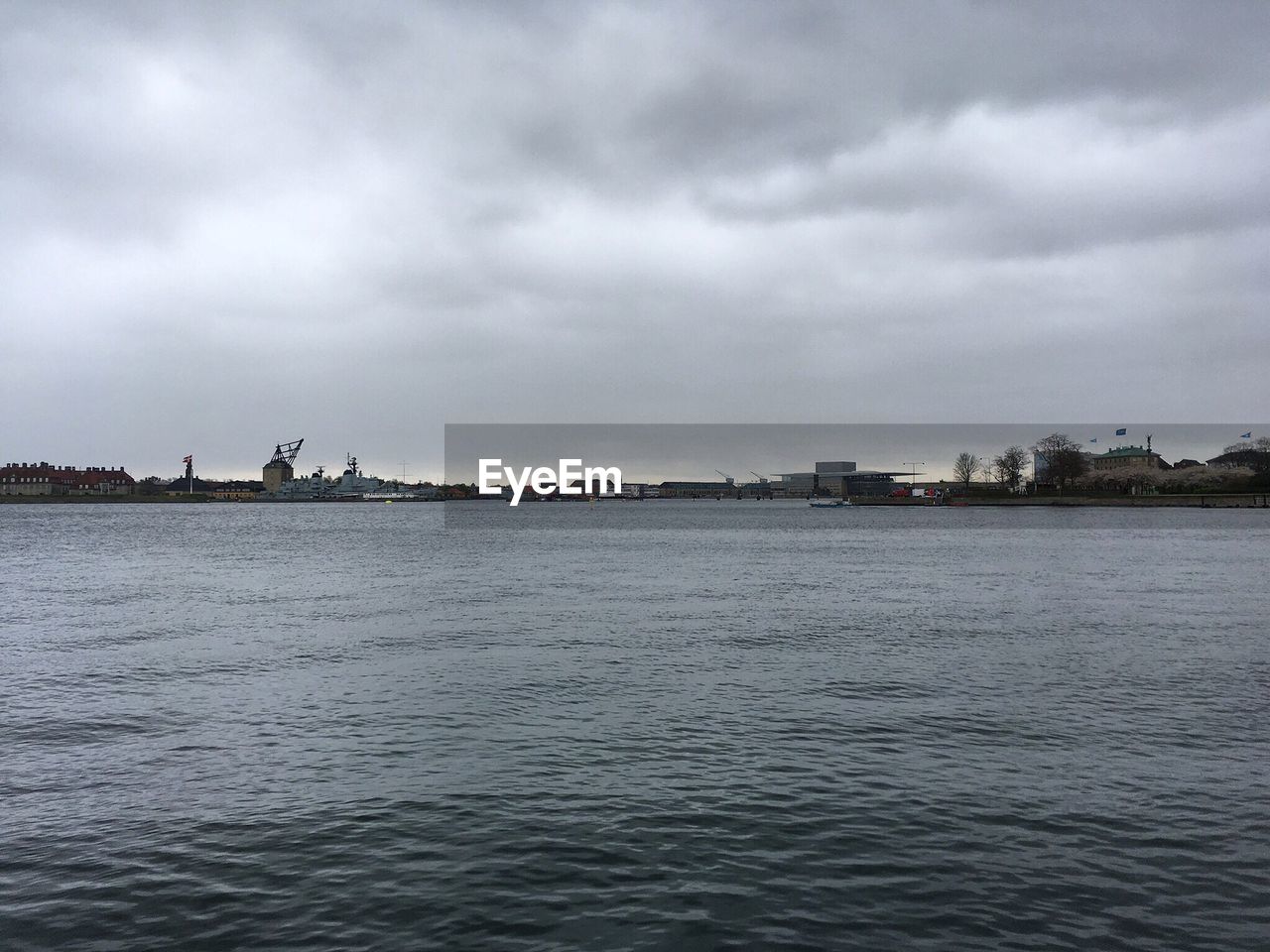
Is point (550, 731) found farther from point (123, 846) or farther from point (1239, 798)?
point (1239, 798)

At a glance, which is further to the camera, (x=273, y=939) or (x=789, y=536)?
(x=789, y=536)

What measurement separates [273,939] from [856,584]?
40.0 meters

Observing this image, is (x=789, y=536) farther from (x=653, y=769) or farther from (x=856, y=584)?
(x=653, y=769)

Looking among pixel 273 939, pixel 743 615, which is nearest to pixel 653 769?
pixel 273 939

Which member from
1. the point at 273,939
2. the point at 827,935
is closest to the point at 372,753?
the point at 273,939

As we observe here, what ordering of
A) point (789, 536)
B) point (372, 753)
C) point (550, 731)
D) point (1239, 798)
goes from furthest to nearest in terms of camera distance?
point (789, 536) → point (550, 731) → point (372, 753) → point (1239, 798)

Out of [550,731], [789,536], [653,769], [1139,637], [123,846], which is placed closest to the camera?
[123,846]

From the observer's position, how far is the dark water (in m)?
9.36

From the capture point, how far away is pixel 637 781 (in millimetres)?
13602

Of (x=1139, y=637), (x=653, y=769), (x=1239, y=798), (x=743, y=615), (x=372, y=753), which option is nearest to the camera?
(x=1239, y=798)

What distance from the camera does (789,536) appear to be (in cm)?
9919

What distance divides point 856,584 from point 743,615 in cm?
1462

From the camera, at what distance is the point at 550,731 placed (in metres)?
16.5

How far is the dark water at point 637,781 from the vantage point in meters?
9.36
